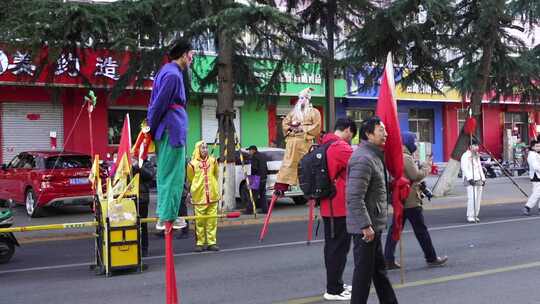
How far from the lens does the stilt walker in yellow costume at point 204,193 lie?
10.7 meters

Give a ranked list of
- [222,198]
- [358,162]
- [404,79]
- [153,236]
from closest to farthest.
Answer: [358,162] < [153,236] < [222,198] < [404,79]

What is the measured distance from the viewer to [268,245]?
11.3 meters

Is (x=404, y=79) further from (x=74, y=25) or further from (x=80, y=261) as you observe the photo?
(x=80, y=261)

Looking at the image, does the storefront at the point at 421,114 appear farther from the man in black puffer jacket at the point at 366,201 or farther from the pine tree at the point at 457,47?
the man in black puffer jacket at the point at 366,201

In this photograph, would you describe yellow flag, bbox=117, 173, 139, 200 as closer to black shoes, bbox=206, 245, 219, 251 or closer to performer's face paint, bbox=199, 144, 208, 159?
performer's face paint, bbox=199, 144, 208, 159

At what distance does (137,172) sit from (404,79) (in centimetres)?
1107

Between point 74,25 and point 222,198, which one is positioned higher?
point 74,25

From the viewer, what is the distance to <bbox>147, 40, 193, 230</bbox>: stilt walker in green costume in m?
4.51

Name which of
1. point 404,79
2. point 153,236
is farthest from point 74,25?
point 404,79

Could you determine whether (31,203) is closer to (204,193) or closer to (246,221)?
(246,221)

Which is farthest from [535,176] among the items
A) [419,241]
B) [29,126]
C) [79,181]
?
[29,126]

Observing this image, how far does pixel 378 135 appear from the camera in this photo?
5.60 metres

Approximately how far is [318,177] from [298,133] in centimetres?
289

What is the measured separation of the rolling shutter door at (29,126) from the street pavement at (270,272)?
9671 millimetres
